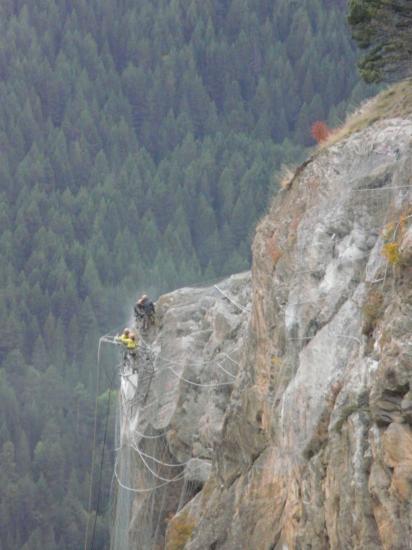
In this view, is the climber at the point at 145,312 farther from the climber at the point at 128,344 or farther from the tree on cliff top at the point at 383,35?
the tree on cliff top at the point at 383,35

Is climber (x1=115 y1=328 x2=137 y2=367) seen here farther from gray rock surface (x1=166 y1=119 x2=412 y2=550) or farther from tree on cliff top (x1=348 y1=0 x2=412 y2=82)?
tree on cliff top (x1=348 y1=0 x2=412 y2=82)

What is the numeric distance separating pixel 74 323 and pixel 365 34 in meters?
140

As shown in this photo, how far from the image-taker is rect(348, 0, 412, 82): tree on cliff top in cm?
2048

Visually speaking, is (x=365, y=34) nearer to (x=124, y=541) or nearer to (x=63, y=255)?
(x=124, y=541)

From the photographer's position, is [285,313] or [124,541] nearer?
[285,313]

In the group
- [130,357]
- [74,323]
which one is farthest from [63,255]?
[130,357]

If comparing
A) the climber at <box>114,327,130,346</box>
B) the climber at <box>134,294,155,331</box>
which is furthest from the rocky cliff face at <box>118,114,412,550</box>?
the climber at <box>134,294,155,331</box>

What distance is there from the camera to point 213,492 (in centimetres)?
1991

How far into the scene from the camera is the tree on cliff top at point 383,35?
20.5m

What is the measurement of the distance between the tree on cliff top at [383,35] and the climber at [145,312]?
828cm

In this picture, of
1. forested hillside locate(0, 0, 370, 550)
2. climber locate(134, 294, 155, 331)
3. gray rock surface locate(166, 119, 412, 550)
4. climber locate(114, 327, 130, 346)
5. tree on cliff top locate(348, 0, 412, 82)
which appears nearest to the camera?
gray rock surface locate(166, 119, 412, 550)

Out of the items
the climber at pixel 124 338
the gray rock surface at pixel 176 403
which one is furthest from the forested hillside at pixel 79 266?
the climber at pixel 124 338

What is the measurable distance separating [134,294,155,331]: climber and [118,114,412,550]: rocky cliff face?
18.8 ft

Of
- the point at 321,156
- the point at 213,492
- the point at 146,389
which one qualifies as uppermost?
the point at 321,156
